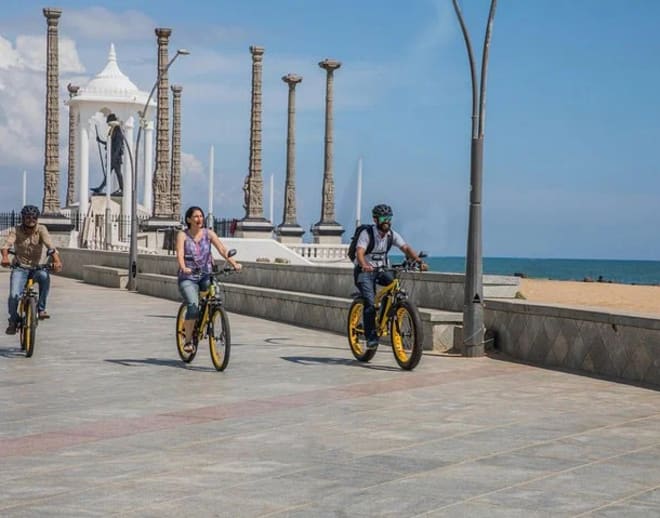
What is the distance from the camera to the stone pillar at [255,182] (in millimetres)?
63750

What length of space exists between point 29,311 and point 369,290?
4343 mm

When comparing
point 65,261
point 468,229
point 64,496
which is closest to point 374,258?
point 468,229

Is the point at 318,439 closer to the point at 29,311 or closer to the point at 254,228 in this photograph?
the point at 29,311

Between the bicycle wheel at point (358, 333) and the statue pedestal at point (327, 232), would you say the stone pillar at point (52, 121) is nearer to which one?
the statue pedestal at point (327, 232)

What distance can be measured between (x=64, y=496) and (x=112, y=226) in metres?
52.5

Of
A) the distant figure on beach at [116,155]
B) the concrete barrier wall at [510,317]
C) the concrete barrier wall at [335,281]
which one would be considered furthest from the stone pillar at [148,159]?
the concrete barrier wall at [510,317]

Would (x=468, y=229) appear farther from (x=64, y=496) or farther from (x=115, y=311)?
(x=115, y=311)

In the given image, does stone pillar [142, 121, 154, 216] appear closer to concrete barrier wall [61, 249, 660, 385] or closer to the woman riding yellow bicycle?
concrete barrier wall [61, 249, 660, 385]

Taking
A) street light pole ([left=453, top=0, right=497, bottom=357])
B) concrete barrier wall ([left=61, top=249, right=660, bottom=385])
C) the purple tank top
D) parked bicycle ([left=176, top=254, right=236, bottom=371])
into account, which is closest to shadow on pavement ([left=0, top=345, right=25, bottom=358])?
parked bicycle ([left=176, top=254, right=236, bottom=371])

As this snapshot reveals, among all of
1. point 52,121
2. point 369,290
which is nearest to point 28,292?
point 369,290

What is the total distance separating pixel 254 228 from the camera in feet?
209

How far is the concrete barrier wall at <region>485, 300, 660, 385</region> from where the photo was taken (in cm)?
1280

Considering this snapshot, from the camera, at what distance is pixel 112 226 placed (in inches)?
2313

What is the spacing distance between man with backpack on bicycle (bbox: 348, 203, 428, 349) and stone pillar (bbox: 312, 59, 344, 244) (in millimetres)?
50825
